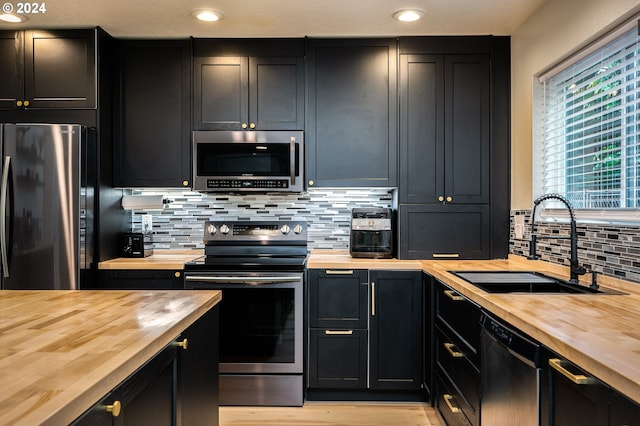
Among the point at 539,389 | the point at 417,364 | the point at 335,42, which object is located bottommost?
the point at 417,364

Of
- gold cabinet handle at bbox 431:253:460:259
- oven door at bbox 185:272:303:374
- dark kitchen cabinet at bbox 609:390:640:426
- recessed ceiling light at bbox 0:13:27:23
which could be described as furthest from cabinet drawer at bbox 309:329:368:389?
recessed ceiling light at bbox 0:13:27:23

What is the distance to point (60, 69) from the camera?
313 cm

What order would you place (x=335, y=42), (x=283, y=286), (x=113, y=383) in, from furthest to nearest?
1. (x=335, y=42)
2. (x=283, y=286)
3. (x=113, y=383)

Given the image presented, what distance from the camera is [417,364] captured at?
297 cm

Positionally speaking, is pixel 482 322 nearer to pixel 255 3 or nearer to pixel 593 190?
pixel 593 190

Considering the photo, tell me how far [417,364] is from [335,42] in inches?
85.5

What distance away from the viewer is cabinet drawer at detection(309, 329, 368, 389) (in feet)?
9.79

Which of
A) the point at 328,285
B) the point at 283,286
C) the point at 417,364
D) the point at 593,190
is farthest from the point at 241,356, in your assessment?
the point at 593,190

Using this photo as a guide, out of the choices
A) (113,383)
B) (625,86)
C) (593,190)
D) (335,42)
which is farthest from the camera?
(335,42)

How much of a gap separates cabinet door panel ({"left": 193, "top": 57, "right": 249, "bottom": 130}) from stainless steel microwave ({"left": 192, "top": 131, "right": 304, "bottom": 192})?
0.09 m

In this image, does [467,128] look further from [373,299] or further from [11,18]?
[11,18]

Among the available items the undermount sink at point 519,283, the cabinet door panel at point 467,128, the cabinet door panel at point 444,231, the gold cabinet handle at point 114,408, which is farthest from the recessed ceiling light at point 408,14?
the gold cabinet handle at point 114,408

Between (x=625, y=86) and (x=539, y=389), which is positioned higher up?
(x=625, y=86)

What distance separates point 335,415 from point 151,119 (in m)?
2.28
